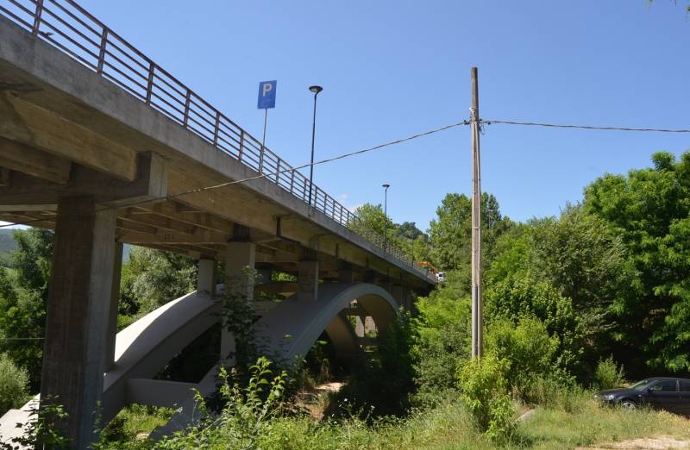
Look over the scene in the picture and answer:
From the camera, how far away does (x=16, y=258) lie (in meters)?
34.5

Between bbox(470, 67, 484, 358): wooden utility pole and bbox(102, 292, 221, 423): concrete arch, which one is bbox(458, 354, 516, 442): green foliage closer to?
bbox(470, 67, 484, 358): wooden utility pole

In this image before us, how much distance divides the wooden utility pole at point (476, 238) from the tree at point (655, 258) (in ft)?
51.8

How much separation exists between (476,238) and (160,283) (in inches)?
1308

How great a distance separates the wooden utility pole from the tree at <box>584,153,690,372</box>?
15.8 meters

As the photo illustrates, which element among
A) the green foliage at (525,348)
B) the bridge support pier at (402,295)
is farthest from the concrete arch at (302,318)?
the bridge support pier at (402,295)

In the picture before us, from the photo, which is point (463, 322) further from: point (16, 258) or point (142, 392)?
point (16, 258)

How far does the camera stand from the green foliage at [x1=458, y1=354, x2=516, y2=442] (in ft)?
31.5

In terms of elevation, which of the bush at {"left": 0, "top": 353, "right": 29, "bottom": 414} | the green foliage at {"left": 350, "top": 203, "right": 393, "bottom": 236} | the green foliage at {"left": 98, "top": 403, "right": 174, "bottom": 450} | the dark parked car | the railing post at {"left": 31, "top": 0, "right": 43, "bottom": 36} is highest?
the green foliage at {"left": 350, "top": 203, "right": 393, "bottom": 236}

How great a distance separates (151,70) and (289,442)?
781 centimetres

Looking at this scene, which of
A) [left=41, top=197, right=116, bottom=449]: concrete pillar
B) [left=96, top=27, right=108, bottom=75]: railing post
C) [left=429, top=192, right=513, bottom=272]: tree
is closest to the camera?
[left=96, top=27, right=108, bottom=75]: railing post

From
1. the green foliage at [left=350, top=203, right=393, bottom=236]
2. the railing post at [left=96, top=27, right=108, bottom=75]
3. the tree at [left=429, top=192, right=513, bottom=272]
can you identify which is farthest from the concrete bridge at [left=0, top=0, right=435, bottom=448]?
the green foliage at [left=350, top=203, right=393, bottom=236]

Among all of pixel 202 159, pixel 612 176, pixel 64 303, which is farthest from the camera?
pixel 612 176

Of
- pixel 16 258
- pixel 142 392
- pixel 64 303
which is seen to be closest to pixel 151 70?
pixel 64 303

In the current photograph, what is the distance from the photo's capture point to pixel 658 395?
54.3ft
